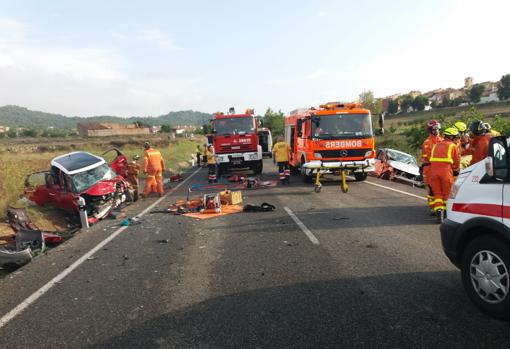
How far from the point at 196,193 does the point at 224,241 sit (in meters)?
6.57

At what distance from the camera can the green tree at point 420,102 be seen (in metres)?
102

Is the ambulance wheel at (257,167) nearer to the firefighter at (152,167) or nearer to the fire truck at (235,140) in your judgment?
the fire truck at (235,140)

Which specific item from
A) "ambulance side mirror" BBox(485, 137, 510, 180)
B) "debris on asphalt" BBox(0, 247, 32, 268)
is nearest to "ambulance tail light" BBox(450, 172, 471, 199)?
"ambulance side mirror" BBox(485, 137, 510, 180)

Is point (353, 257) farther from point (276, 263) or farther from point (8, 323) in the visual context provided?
point (8, 323)

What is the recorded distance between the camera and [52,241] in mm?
7898

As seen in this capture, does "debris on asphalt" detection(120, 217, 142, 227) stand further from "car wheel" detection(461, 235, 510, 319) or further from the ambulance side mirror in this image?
the ambulance side mirror

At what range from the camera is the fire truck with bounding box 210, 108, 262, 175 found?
17156 mm

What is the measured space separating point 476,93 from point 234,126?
3842 inches

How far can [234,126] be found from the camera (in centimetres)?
1744

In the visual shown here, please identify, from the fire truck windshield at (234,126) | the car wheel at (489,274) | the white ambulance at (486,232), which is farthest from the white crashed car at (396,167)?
the car wheel at (489,274)

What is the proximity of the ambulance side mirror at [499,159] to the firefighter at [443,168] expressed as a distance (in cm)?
403

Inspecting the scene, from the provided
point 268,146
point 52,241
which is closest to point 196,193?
point 52,241

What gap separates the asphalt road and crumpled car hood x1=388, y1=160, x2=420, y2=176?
7.45 metres

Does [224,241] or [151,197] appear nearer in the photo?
[224,241]
